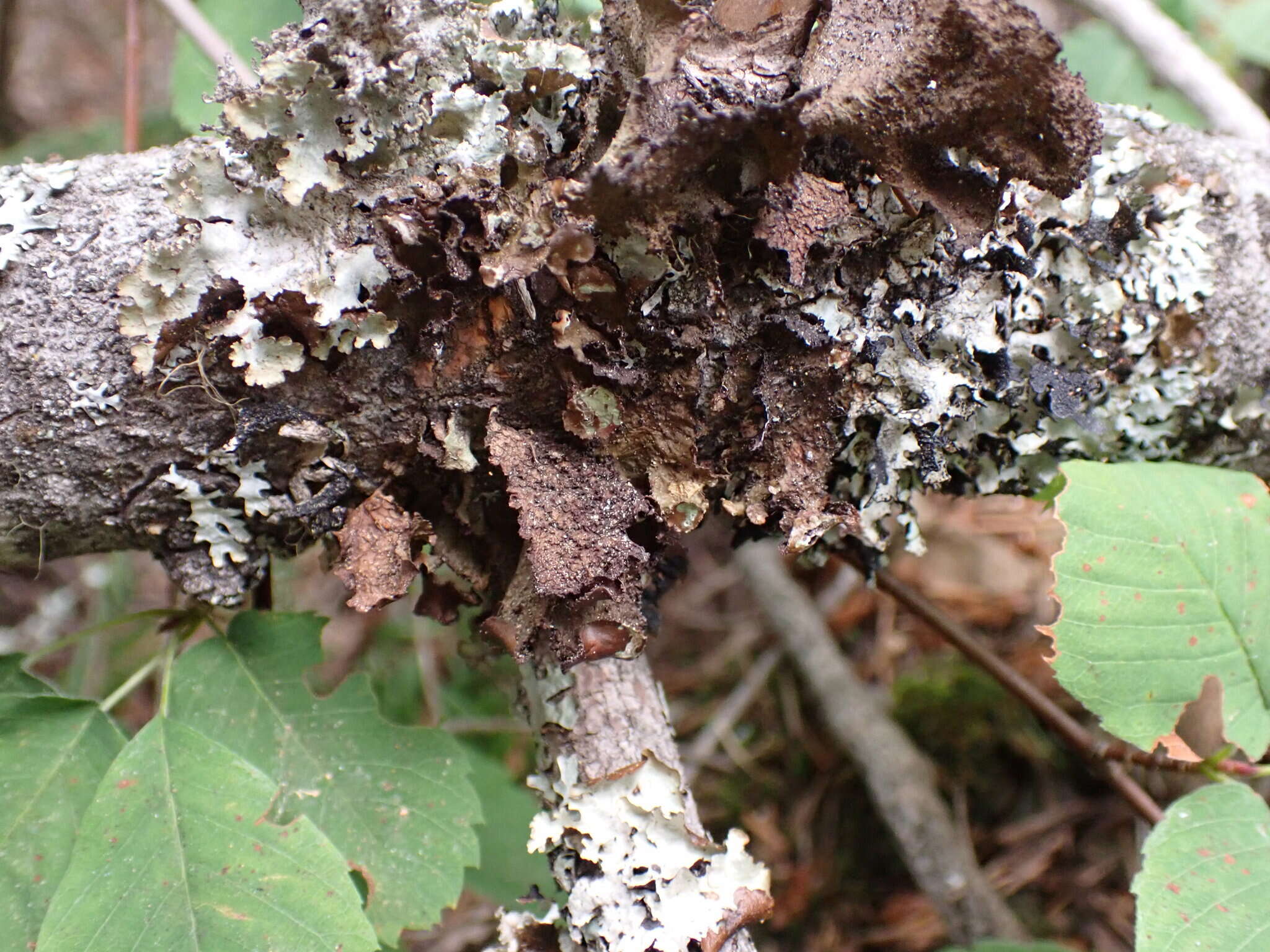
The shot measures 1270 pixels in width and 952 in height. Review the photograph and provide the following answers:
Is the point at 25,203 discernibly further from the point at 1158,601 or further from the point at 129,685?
the point at 1158,601

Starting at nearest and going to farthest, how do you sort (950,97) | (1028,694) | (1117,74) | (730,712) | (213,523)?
(950,97) → (213,523) → (1028,694) → (1117,74) → (730,712)

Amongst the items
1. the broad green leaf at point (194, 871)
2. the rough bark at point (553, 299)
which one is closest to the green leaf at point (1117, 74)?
the rough bark at point (553, 299)

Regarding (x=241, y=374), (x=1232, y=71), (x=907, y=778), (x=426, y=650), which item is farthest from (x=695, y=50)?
(x=1232, y=71)

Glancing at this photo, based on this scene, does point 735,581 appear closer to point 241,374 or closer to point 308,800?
point 308,800

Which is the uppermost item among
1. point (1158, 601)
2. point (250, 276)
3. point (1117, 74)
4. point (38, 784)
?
point (1117, 74)

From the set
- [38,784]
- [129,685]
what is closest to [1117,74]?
[129,685]

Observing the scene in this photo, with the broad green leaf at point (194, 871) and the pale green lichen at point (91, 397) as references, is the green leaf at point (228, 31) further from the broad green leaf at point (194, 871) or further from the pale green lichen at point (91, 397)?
the broad green leaf at point (194, 871)
